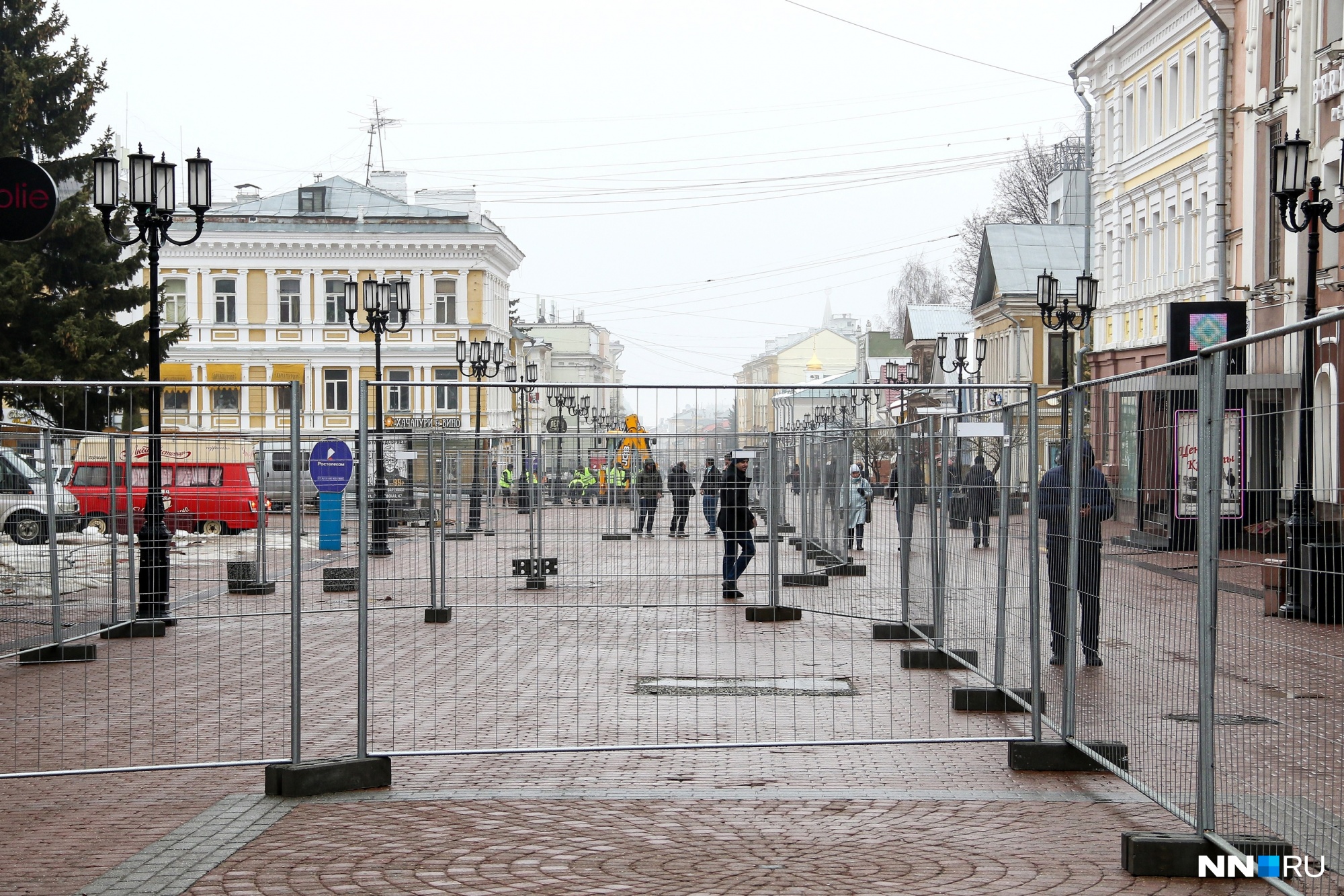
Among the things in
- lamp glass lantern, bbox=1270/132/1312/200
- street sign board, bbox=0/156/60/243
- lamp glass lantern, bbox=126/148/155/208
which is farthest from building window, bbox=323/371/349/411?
street sign board, bbox=0/156/60/243

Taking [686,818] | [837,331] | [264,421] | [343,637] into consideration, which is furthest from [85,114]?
[837,331]

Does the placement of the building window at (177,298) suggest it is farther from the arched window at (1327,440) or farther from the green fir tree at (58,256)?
the arched window at (1327,440)

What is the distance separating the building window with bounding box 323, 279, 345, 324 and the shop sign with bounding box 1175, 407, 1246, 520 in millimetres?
68013

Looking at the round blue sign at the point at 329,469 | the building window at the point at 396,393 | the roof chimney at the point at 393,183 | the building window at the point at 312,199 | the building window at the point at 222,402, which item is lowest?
the round blue sign at the point at 329,469

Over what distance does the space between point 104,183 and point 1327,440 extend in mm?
17980

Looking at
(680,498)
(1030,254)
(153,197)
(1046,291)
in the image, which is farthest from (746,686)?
(1030,254)

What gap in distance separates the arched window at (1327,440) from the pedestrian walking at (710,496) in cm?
530

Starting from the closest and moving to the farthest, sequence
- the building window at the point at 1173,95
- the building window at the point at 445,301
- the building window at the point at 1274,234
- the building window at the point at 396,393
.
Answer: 1. the building window at the point at 1274,234
2. the building window at the point at 1173,95
3. the building window at the point at 396,393
4. the building window at the point at 445,301

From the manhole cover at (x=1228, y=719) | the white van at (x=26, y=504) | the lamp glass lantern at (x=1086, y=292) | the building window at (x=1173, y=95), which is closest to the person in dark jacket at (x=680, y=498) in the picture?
the manhole cover at (x=1228, y=719)

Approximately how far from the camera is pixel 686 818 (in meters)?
7.18

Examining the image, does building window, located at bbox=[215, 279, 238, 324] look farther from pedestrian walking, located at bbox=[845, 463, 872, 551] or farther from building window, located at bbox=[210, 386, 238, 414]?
building window, located at bbox=[210, 386, 238, 414]

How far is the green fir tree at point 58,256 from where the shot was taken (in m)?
33.0

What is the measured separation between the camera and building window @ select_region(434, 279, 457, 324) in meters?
72.1

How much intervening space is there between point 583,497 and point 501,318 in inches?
2771
